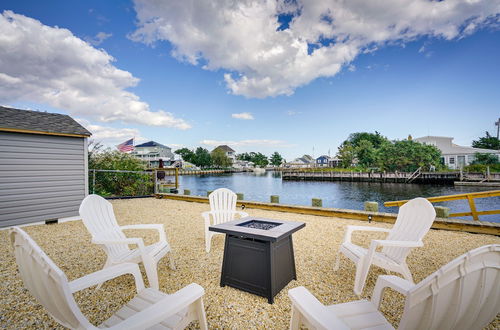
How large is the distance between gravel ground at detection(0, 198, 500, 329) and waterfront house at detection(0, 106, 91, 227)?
556mm

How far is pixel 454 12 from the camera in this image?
815 cm

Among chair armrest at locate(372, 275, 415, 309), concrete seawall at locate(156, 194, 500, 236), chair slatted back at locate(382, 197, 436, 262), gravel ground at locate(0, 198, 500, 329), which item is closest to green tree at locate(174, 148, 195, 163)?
concrete seawall at locate(156, 194, 500, 236)

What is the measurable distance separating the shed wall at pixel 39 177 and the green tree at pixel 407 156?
111 ft

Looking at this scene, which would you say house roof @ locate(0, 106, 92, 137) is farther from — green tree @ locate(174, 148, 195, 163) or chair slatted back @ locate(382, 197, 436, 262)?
green tree @ locate(174, 148, 195, 163)

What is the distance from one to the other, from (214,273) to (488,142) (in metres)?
55.7

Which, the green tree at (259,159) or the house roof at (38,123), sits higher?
the green tree at (259,159)

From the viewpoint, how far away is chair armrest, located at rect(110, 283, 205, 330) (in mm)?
989

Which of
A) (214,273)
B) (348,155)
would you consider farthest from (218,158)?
(214,273)

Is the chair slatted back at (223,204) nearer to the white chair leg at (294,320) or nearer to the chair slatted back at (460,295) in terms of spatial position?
the white chair leg at (294,320)

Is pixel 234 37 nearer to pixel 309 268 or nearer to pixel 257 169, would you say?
pixel 309 268

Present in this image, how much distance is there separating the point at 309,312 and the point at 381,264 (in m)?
1.66

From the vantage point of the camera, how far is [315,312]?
1121 mm

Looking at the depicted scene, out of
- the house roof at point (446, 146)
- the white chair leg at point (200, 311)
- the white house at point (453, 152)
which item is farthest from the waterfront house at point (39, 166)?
the house roof at point (446, 146)

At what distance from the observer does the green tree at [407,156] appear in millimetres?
27562
